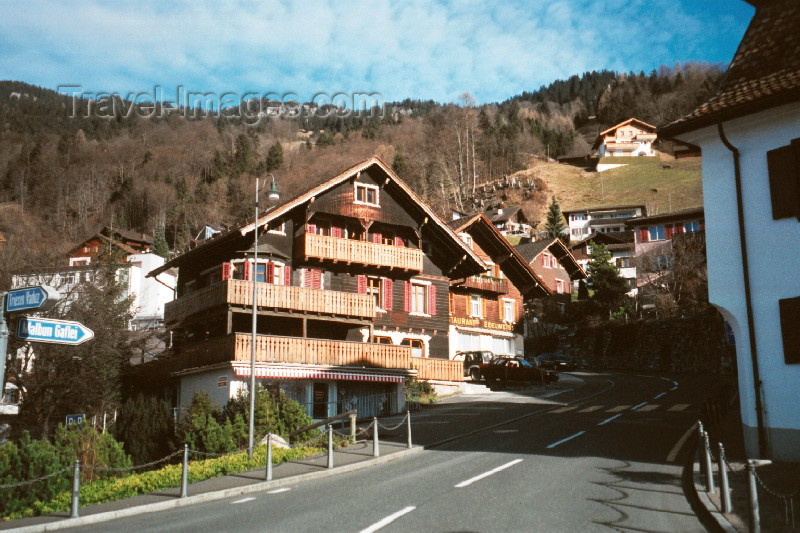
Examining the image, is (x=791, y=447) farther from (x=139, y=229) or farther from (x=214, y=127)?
(x=214, y=127)

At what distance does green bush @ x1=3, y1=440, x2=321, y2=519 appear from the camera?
15.6 meters

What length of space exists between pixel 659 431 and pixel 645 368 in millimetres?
32590

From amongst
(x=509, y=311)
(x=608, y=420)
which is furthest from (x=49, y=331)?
(x=509, y=311)

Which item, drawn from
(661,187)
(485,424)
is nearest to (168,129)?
(661,187)

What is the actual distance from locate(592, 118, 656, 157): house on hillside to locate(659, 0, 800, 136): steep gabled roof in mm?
125505

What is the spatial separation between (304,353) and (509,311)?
26.7m

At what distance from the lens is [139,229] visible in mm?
108625

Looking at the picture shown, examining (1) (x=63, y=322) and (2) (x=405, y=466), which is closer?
(1) (x=63, y=322)

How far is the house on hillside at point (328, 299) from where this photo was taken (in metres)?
33.8

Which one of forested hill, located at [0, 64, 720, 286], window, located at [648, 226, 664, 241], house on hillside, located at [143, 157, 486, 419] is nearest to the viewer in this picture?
house on hillside, located at [143, 157, 486, 419]

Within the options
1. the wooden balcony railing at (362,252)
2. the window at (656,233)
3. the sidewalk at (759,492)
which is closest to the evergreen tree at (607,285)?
the window at (656,233)

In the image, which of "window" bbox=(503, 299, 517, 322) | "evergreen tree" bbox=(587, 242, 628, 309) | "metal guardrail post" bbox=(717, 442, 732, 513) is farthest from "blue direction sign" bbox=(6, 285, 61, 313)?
"evergreen tree" bbox=(587, 242, 628, 309)

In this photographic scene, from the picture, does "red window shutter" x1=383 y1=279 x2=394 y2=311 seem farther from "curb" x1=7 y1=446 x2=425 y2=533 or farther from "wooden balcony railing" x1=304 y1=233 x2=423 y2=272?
"curb" x1=7 y1=446 x2=425 y2=533

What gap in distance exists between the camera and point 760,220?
18.0m
